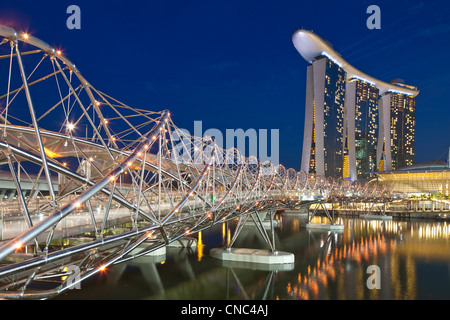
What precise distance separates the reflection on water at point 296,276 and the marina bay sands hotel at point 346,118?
10556 centimetres

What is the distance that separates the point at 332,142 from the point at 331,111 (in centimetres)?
1242

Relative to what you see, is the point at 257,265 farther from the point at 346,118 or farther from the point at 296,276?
the point at 346,118

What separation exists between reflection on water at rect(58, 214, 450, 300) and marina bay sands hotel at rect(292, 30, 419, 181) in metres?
106

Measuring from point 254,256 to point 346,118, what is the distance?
14307 cm

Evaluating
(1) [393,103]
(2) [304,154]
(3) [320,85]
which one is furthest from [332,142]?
(1) [393,103]

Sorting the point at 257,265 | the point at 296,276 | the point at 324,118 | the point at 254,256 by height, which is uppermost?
the point at 324,118

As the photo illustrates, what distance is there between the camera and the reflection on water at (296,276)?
2630 centimetres

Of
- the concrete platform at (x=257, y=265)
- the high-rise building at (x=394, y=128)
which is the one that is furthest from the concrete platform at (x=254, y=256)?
the high-rise building at (x=394, y=128)

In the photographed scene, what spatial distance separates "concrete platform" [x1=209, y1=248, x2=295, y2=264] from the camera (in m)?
35.0

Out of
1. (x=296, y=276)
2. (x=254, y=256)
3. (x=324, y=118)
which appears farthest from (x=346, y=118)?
(x=296, y=276)

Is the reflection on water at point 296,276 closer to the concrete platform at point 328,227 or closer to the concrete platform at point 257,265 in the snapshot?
the concrete platform at point 257,265

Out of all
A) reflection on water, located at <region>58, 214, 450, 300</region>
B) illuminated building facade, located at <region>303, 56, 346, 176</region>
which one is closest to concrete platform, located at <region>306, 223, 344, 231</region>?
reflection on water, located at <region>58, 214, 450, 300</region>

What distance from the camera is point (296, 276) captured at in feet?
102
